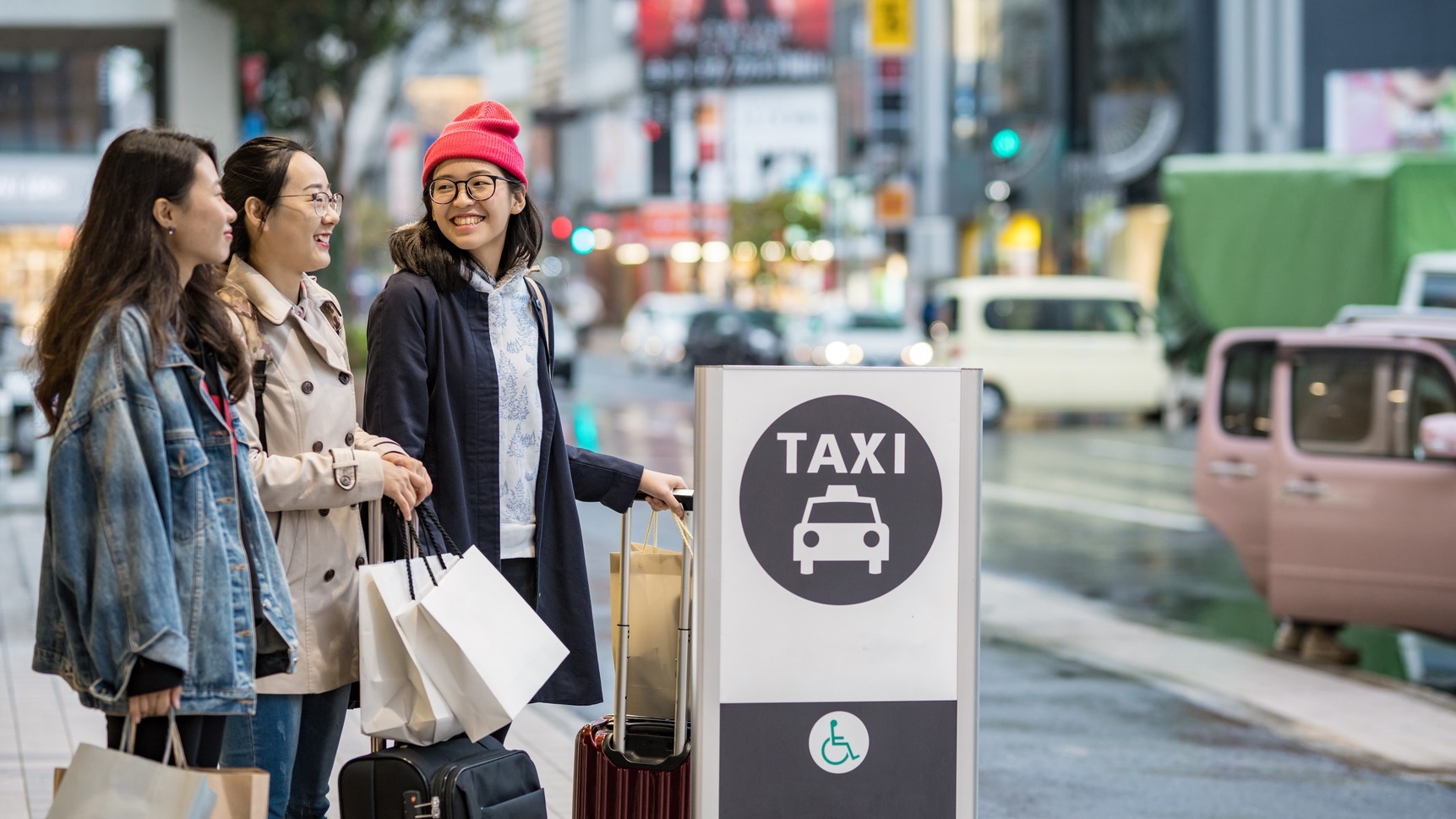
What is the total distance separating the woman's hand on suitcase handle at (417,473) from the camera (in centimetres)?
356

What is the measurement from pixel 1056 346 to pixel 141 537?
2159 centimetres

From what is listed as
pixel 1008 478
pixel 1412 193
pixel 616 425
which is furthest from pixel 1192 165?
pixel 616 425

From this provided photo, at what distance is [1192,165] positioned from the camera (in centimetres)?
2094

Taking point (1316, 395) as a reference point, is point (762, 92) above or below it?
above

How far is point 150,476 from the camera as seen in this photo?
9.82ft

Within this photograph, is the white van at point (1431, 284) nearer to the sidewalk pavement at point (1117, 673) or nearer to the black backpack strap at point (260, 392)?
the sidewalk pavement at point (1117, 673)

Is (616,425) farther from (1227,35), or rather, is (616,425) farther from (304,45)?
(1227,35)

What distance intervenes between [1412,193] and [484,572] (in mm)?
16432

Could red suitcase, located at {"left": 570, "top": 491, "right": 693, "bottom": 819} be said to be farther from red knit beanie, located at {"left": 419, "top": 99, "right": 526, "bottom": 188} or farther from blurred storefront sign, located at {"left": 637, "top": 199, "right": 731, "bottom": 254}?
blurred storefront sign, located at {"left": 637, "top": 199, "right": 731, "bottom": 254}

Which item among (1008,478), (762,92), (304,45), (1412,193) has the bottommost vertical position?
(1008,478)

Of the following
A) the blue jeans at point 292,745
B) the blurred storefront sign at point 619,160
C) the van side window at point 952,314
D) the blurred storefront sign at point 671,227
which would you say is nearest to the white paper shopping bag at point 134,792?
the blue jeans at point 292,745

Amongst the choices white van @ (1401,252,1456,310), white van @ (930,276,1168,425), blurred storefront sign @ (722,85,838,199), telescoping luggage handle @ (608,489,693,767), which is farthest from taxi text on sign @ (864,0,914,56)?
telescoping luggage handle @ (608,489,693,767)

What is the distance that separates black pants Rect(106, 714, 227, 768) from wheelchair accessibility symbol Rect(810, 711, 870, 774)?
117cm

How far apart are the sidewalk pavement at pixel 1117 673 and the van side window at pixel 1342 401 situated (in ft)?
3.56
